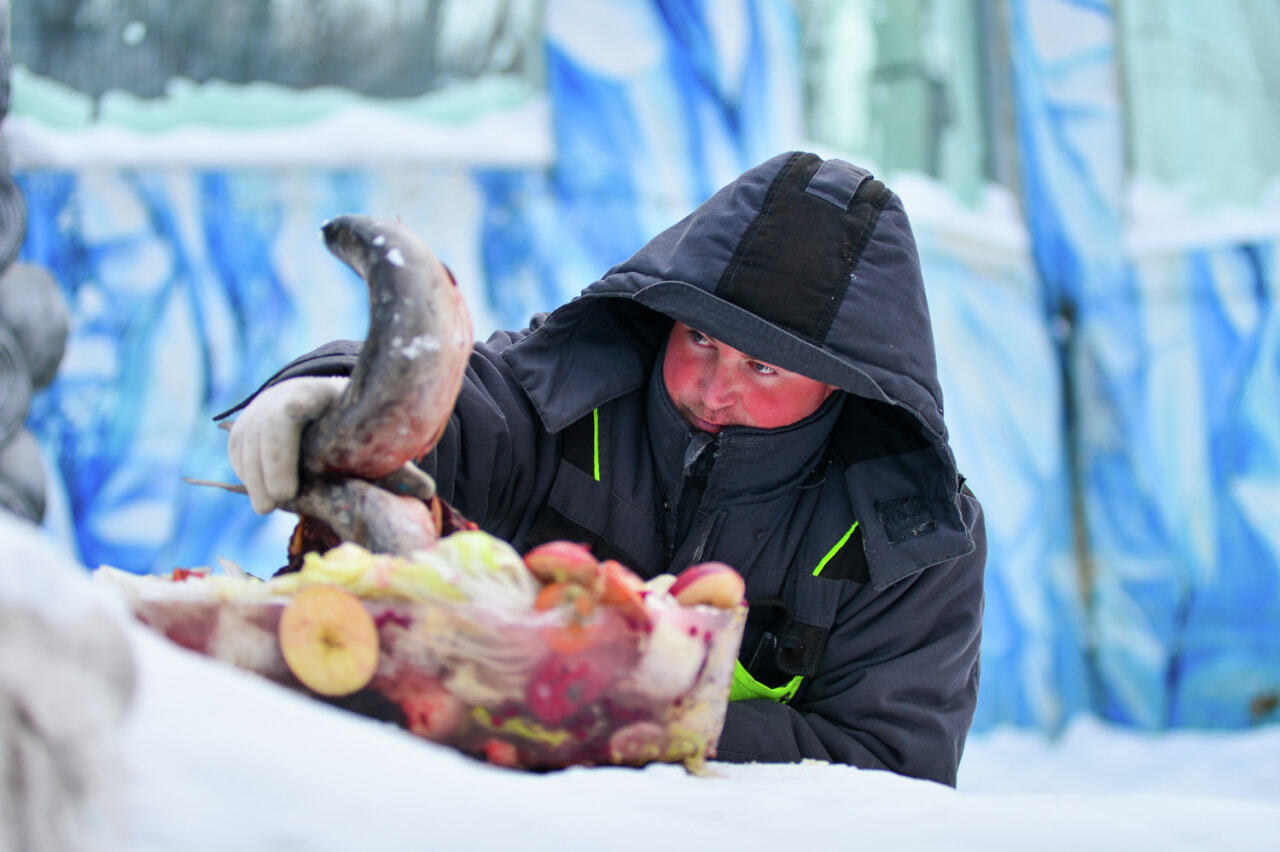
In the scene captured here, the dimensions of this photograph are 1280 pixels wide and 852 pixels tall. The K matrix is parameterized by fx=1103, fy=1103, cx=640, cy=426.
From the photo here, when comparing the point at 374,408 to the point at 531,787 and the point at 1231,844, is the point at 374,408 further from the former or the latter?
the point at 1231,844

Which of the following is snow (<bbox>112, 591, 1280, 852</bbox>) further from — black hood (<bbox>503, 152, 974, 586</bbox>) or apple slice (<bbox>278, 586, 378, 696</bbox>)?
black hood (<bbox>503, 152, 974, 586</bbox>)

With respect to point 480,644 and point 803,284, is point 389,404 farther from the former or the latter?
point 803,284

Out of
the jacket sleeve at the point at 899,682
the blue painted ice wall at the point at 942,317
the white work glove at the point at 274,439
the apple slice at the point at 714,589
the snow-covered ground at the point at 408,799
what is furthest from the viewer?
the blue painted ice wall at the point at 942,317

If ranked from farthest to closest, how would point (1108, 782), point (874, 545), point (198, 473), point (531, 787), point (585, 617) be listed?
point (1108, 782), point (198, 473), point (874, 545), point (585, 617), point (531, 787)

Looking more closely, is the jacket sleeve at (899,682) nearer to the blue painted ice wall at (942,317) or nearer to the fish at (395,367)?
the fish at (395,367)

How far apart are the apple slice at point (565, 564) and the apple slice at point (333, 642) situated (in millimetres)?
185

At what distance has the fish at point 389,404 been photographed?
1.30 m

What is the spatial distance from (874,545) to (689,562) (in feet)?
1.09

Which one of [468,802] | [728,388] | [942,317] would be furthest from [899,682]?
[942,317]

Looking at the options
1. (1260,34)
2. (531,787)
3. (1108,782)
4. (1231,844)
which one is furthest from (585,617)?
(1260,34)

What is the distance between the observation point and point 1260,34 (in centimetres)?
645

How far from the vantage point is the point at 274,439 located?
135cm

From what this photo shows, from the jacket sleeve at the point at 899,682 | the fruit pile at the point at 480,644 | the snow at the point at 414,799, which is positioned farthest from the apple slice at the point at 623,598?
the jacket sleeve at the point at 899,682

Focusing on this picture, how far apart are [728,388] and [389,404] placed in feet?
2.68
